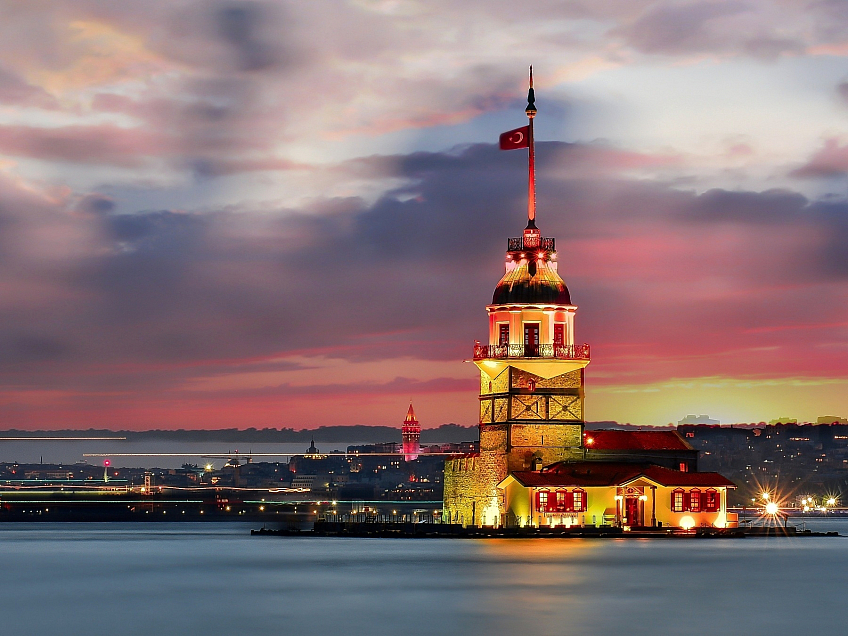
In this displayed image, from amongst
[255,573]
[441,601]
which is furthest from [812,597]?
[255,573]

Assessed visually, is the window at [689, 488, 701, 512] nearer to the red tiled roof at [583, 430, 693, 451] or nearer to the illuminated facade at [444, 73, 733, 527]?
the illuminated facade at [444, 73, 733, 527]

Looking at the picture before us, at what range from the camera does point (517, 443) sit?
110188 mm

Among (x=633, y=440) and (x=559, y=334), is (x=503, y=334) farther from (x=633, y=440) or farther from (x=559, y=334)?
(x=633, y=440)

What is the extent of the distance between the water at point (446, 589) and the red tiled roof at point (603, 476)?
11.9 ft

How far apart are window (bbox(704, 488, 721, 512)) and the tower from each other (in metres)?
8.28

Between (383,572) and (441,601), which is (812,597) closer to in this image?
(441,601)

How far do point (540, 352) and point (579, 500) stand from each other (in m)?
9.71

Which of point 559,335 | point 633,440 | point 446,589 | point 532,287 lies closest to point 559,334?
point 559,335

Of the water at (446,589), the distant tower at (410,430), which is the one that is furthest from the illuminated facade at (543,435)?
the distant tower at (410,430)

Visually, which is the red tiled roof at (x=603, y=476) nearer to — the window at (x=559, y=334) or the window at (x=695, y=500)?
the window at (x=695, y=500)

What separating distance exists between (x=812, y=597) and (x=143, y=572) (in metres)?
35.2

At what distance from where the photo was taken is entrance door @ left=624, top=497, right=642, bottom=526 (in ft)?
358

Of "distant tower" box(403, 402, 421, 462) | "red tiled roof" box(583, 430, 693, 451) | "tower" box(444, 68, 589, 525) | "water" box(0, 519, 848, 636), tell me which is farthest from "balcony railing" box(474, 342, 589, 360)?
"distant tower" box(403, 402, 421, 462)

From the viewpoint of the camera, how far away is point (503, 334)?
111 metres
